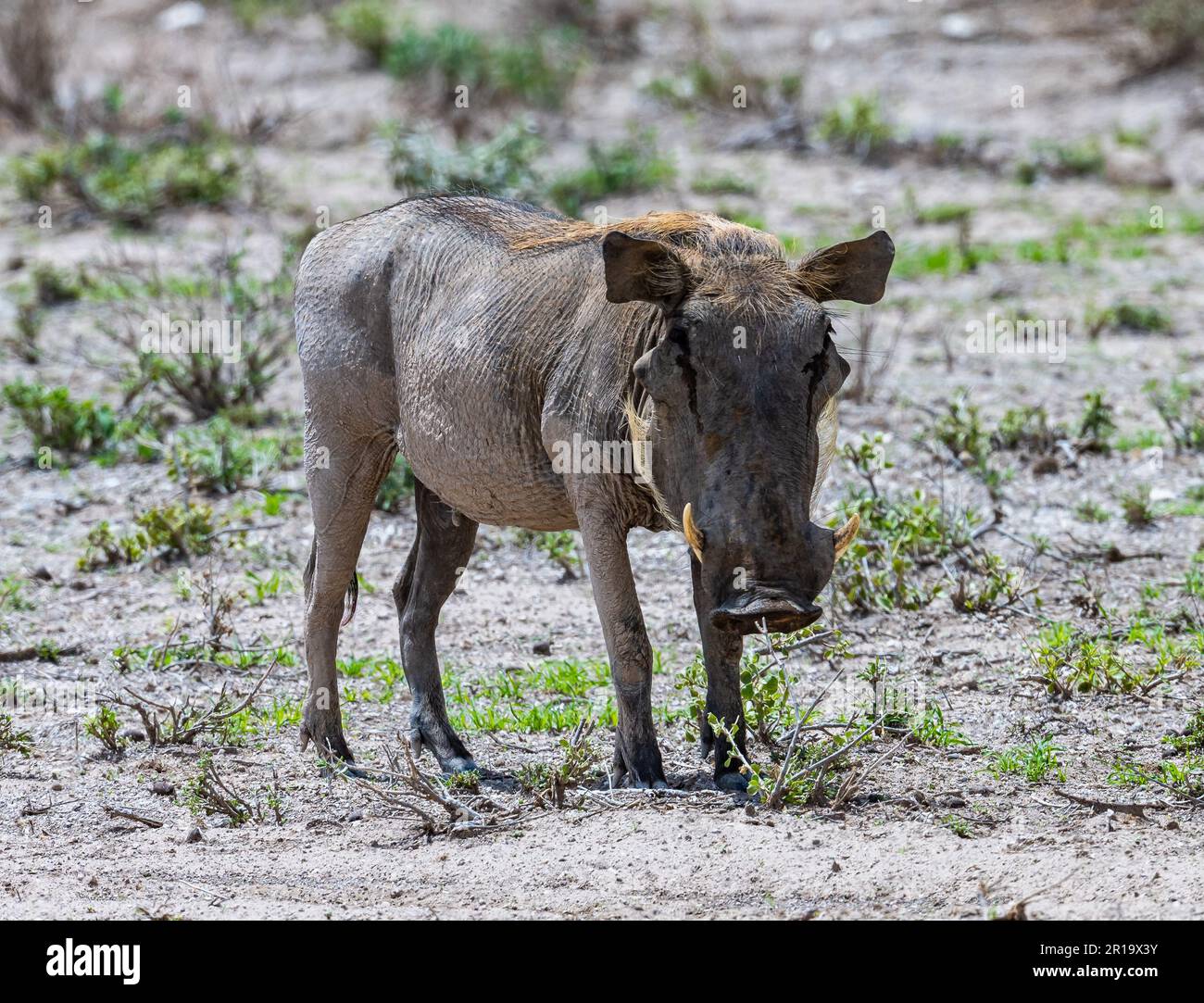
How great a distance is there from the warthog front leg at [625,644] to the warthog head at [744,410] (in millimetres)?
327

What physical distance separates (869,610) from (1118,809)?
7.13ft

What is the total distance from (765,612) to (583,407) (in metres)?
1.00

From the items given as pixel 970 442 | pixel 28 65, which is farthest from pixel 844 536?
pixel 28 65

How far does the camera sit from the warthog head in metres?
4.64

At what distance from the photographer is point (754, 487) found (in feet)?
15.4

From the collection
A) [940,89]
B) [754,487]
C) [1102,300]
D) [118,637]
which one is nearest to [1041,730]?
[754,487]

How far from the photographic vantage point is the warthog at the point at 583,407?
15.5 ft

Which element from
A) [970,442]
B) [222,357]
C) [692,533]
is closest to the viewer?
[692,533]

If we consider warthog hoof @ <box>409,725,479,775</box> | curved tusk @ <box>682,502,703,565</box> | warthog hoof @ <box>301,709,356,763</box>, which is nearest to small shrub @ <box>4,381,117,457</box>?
warthog hoof @ <box>301,709,356,763</box>

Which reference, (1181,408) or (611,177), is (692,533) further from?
(611,177)

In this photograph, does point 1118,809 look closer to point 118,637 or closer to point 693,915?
point 693,915

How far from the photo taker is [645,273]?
4910 mm

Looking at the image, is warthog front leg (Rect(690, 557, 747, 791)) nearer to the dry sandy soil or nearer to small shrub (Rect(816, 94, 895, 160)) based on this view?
the dry sandy soil

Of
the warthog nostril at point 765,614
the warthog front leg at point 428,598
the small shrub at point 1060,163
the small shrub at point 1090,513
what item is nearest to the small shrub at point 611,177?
the small shrub at point 1060,163
